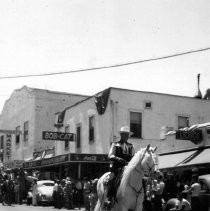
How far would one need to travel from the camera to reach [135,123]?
32812mm

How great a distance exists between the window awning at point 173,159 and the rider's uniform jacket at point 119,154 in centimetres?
1286

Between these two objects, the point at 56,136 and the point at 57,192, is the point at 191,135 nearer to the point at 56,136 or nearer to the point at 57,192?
the point at 57,192

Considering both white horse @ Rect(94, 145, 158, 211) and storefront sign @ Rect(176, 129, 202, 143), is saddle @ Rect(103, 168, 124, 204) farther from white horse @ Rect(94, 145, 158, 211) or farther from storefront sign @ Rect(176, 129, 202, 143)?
storefront sign @ Rect(176, 129, 202, 143)

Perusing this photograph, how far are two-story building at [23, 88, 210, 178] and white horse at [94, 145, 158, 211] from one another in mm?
19958

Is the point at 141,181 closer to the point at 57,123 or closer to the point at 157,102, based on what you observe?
the point at 157,102

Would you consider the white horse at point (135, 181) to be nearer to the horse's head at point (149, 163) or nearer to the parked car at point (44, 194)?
the horse's head at point (149, 163)

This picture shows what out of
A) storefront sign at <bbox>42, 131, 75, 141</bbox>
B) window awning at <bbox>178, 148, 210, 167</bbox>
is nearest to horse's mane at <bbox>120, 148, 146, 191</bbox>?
window awning at <bbox>178, 148, 210, 167</bbox>

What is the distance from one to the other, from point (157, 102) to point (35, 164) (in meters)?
10.8

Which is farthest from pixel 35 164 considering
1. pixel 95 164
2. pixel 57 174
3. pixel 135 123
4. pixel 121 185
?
pixel 121 185

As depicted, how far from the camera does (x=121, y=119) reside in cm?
3225

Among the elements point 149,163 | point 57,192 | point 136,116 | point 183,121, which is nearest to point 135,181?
point 149,163

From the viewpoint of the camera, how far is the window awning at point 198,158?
71.8ft

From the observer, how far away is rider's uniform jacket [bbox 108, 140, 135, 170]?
1084cm

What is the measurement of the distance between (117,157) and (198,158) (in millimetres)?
12802
